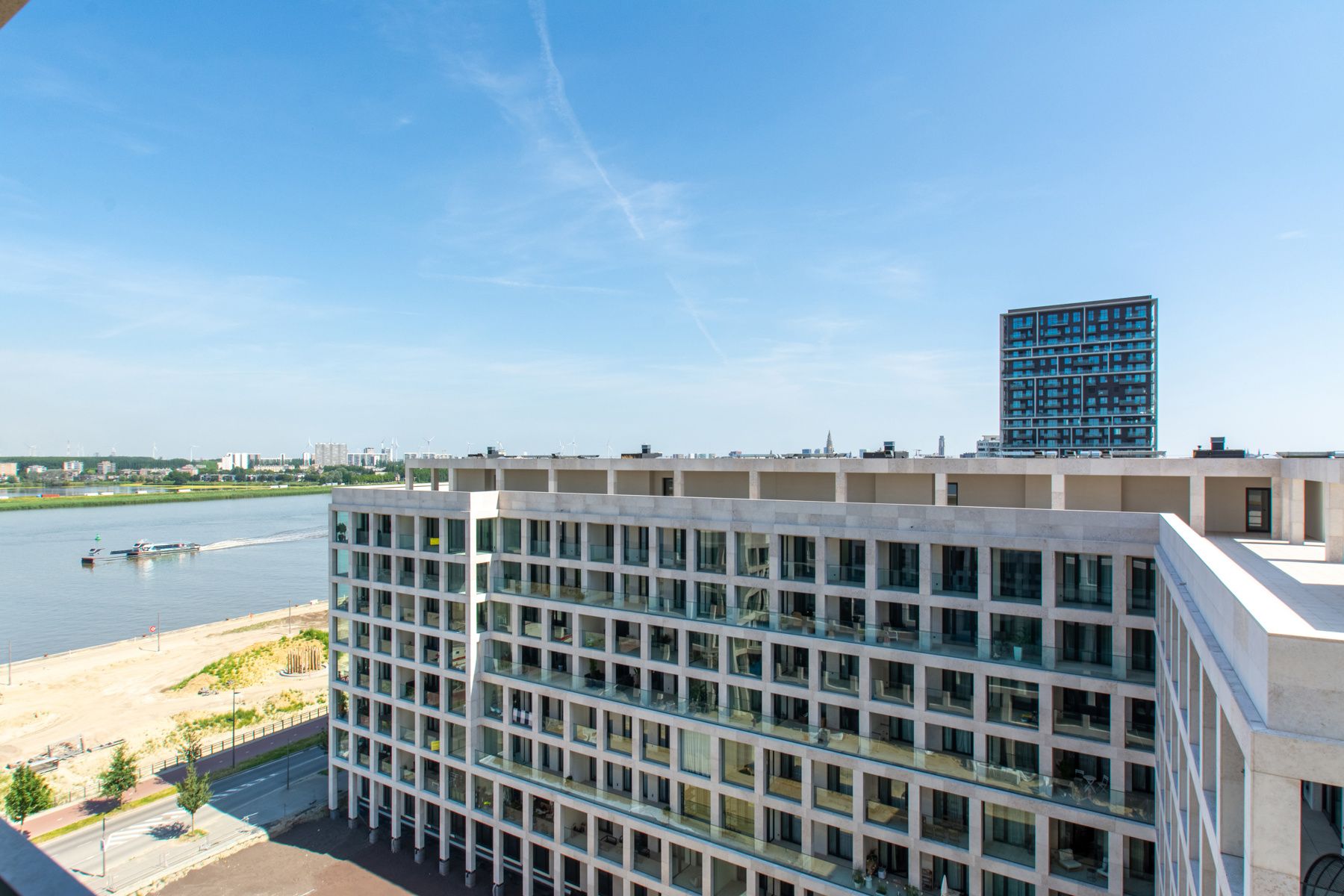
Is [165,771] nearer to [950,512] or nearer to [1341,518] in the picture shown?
[950,512]

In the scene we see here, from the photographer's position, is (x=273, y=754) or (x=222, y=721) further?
(x=222, y=721)

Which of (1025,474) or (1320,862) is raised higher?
(1025,474)

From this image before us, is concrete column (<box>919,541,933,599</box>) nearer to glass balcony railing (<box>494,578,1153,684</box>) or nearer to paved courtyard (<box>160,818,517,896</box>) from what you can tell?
glass balcony railing (<box>494,578,1153,684</box>)

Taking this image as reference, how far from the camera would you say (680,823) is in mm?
27781

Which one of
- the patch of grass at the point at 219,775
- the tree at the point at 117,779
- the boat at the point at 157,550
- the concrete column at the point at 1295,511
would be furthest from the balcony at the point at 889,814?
the boat at the point at 157,550

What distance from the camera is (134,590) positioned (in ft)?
317

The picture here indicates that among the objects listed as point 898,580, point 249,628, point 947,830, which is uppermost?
point 898,580

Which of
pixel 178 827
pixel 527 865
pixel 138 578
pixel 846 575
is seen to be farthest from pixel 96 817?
pixel 138 578

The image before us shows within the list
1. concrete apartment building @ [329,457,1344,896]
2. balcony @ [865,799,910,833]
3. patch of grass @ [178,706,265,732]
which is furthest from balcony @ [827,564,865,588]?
patch of grass @ [178,706,265,732]

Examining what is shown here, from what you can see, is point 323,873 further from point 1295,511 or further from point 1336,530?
point 1295,511

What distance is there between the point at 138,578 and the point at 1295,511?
128 meters

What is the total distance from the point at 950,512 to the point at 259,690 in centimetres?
5780

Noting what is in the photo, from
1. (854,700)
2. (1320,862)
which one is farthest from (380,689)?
(1320,862)

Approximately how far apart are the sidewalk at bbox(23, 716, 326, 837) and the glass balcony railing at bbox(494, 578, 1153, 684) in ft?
85.8
